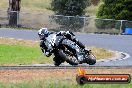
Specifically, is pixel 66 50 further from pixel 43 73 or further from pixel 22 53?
pixel 22 53

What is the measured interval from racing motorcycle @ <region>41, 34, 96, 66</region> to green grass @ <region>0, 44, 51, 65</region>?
16.4 feet

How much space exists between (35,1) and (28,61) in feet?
204

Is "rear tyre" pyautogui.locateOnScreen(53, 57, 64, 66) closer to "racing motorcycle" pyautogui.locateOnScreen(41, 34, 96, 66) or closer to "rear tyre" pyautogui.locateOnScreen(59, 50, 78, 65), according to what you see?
"racing motorcycle" pyautogui.locateOnScreen(41, 34, 96, 66)

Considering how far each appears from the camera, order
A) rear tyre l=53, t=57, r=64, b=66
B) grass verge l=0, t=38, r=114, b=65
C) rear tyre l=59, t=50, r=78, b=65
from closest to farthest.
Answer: rear tyre l=59, t=50, r=78, b=65 < rear tyre l=53, t=57, r=64, b=66 < grass verge l=0, t=38, r=114, b=65

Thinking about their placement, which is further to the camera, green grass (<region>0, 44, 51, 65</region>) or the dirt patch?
green grass (<region>0, 44, 51, 65</region>)

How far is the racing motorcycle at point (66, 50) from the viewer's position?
15.8 meters

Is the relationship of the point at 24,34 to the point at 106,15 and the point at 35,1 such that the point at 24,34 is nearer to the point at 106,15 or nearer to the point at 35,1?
the point at 106,15

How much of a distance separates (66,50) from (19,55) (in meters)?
8.27

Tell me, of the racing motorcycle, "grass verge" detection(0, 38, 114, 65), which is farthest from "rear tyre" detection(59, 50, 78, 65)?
"grass verge" detection(0, 38, 114, 65)

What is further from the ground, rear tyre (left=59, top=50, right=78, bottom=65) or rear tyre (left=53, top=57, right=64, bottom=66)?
rear tyre (left=59, top=50, right=78, bottom=65)

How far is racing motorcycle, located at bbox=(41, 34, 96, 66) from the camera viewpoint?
15.8 meters

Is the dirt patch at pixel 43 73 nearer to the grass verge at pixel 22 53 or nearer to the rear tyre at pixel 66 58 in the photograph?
the rear tyre at pixel 66 58

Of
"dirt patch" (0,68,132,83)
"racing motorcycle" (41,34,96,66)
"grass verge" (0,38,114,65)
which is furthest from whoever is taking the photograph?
"grass verge" (0,38,114,65)

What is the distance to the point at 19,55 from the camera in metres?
24.2
